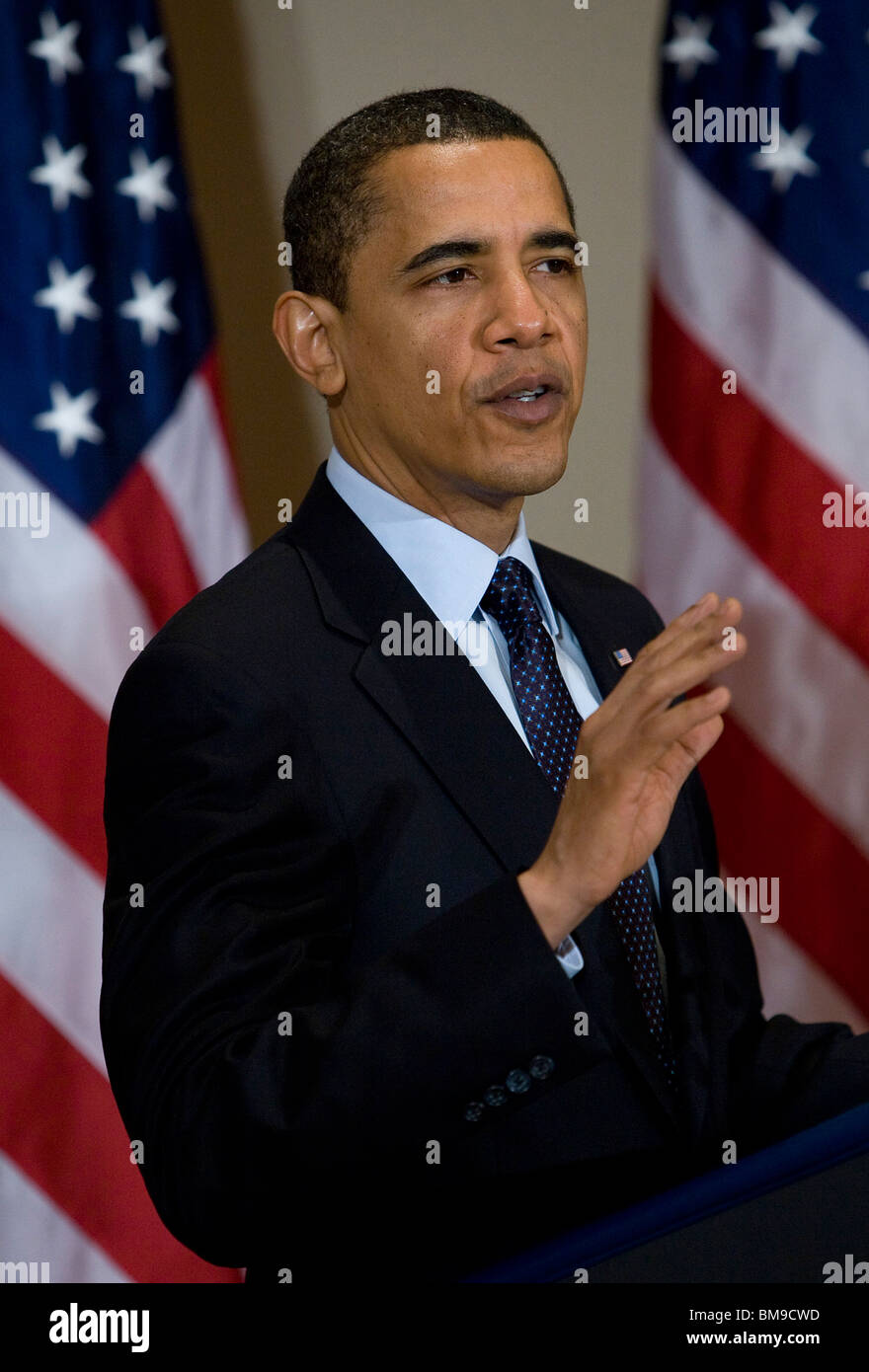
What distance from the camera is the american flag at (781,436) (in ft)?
7.56

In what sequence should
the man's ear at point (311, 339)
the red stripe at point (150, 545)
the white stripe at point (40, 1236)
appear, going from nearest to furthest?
the man's ear at point (311, 339)
the white stripe at point (40, 1236)
the red stripe at point (150, 545)

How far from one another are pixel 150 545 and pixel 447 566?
3.05ft

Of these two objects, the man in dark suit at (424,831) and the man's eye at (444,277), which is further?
the man's eye at (444,277)

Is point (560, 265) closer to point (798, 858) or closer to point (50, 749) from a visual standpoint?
point (50, 749)

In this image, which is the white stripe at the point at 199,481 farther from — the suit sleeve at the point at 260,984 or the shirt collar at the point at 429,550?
the suit sleeve at the point at 260,984

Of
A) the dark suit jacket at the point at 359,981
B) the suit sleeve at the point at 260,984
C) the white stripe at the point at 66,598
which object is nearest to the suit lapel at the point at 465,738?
the dark suit jacket at the point at 359,981

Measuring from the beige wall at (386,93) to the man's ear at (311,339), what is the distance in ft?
3.32

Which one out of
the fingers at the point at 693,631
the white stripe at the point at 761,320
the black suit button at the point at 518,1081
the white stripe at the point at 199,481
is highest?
the white stripe at the point at 761,320

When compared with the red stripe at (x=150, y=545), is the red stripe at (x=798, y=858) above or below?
below

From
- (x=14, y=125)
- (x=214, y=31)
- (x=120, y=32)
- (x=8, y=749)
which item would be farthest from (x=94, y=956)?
(x=214, y=31)

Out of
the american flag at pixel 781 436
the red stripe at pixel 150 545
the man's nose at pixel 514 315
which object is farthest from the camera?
the american flag at pixel 781 436

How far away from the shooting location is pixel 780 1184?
83 cm

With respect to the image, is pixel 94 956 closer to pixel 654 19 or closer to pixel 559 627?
pixel 559 627

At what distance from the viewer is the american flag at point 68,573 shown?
2127 millimetres
